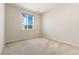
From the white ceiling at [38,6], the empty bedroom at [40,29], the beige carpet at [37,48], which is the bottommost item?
the beige carpet at [37,48]

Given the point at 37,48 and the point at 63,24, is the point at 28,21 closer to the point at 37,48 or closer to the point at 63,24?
the point at 37,48

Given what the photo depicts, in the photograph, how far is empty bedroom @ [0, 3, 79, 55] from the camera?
148 cm

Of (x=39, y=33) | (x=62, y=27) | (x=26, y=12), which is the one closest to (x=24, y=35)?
(x=39, y=33)

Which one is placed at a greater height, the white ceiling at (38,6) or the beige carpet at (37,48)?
the white ceiling at (38,6)

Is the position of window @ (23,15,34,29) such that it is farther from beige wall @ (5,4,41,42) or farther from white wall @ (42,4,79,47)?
white wall @ (42,4,79,47)

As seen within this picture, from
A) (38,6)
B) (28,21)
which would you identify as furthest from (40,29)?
(38,6)

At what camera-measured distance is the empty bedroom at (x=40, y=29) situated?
4.85 feet

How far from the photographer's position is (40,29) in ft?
5.21

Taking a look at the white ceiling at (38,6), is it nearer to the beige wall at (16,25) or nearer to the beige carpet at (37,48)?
the beige wall at (16,25)

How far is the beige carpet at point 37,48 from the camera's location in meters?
1.49

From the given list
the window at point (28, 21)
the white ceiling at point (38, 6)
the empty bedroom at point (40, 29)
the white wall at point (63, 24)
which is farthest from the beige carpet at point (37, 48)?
the white ceiling at point (38, 6)

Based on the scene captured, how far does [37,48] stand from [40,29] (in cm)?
32
